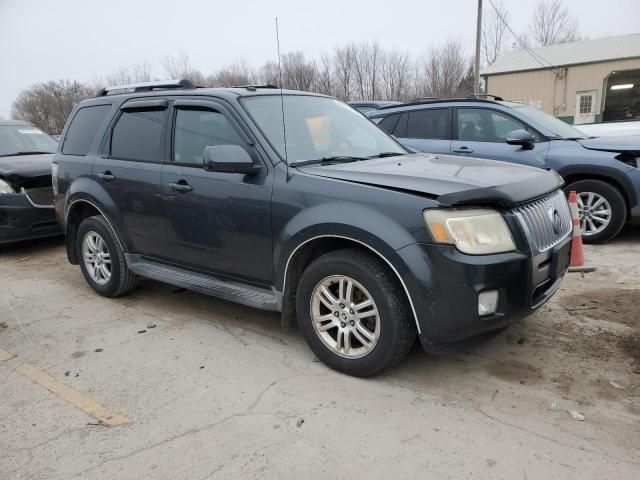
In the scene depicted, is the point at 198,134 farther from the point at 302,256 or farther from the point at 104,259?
the point at 104,259

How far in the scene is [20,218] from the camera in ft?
21.8

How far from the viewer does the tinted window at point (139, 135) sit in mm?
4277

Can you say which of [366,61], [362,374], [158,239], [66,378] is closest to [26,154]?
[158,239]

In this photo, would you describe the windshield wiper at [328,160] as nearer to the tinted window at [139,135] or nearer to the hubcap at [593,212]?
the tinted window at [139,135]

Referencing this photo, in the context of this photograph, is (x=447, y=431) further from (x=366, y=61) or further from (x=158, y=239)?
(x=366, y=61)

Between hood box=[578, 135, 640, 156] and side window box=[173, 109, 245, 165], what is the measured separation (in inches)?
181

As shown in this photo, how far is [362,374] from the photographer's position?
127 inches

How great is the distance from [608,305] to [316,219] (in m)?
2.74

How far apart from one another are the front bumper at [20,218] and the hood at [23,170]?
8.3 inches

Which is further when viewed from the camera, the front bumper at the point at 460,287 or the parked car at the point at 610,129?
the parked car at the point at 610,129

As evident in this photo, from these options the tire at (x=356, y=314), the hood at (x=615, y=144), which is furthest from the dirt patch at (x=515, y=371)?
the hood at (x=615, y=144)

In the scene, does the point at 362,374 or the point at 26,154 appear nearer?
the point at 362,374

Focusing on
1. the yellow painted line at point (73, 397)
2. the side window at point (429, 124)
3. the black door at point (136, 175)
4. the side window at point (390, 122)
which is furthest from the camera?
the side window at point (390, 122)

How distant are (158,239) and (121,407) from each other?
5.18 feet
